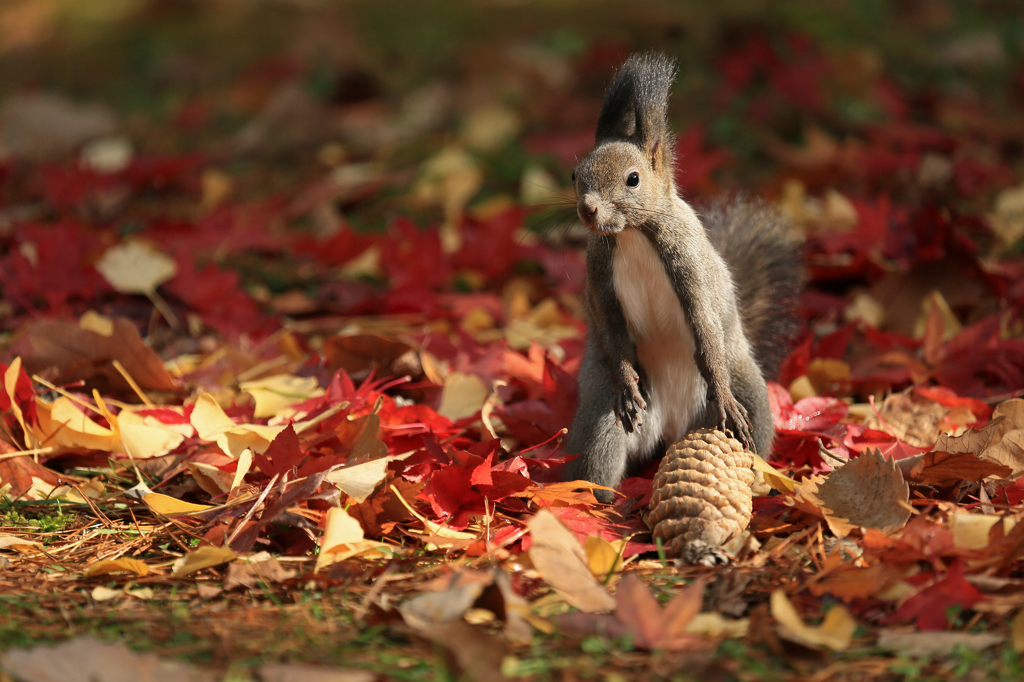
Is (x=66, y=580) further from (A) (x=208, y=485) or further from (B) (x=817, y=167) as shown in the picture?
(B) (x=817, y=167)

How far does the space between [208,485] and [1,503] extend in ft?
1.41

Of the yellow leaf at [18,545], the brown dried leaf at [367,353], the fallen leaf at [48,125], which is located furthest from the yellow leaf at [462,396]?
the fallen leaf at [48,125]

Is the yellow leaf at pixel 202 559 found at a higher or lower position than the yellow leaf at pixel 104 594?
higher

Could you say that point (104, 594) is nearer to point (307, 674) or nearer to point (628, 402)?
point (307, 674)

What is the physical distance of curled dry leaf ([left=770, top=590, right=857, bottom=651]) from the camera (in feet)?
4.07

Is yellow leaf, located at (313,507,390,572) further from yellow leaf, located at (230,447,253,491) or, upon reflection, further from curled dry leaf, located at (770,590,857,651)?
curled dry leaf, located at (770,590,857,651)

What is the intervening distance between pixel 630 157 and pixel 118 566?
1.18m

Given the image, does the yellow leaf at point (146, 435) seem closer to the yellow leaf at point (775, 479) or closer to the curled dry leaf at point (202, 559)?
the curled dry leaf at point (202, 559)

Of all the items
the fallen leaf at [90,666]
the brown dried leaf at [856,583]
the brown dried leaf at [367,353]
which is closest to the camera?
the fallen leaf at [90,666]

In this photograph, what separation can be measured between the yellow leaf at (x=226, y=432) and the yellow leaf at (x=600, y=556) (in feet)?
2.50

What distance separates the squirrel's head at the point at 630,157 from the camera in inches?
68.3

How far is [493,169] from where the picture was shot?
416 centimetres

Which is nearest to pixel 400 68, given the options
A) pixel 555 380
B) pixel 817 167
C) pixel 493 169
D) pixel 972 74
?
pixel 493 169

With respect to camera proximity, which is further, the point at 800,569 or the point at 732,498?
the point at 732,498
